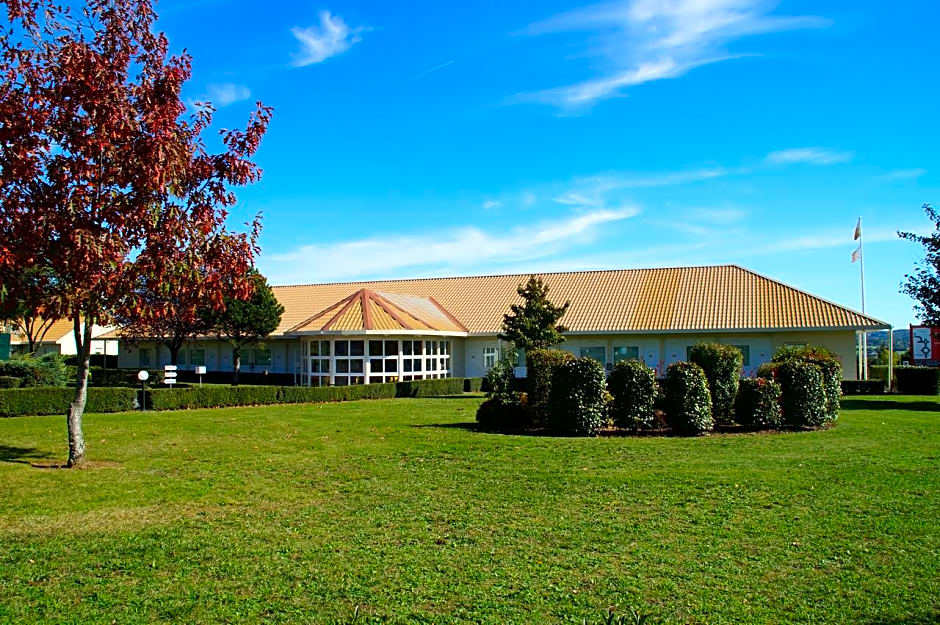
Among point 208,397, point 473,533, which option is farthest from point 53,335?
point 473,533

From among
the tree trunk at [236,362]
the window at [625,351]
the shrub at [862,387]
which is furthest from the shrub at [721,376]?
the tree trunk at [236,362]

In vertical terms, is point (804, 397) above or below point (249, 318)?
below

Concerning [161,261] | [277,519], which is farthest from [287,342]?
[277,519]

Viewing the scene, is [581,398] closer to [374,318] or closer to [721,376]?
[721,376]

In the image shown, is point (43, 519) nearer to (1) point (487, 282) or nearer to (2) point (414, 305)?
(2) point (414, 305)

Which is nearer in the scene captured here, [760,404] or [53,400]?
[760,404]

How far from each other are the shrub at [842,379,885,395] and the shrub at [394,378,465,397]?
16.4 meters

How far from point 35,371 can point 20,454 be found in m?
15.3

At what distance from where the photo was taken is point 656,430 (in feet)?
52.5

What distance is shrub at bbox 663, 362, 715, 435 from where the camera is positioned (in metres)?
15.3

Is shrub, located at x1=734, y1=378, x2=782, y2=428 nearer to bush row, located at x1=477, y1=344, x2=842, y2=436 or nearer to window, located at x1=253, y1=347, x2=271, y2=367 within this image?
bush row, located at x1=477, y1=344, x2=842, y2=436

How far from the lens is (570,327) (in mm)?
34812

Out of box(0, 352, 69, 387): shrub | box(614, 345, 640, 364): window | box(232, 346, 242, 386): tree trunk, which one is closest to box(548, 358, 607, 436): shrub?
box(614, 345, 640, 364): window

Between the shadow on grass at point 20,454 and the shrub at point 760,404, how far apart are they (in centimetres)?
1401
